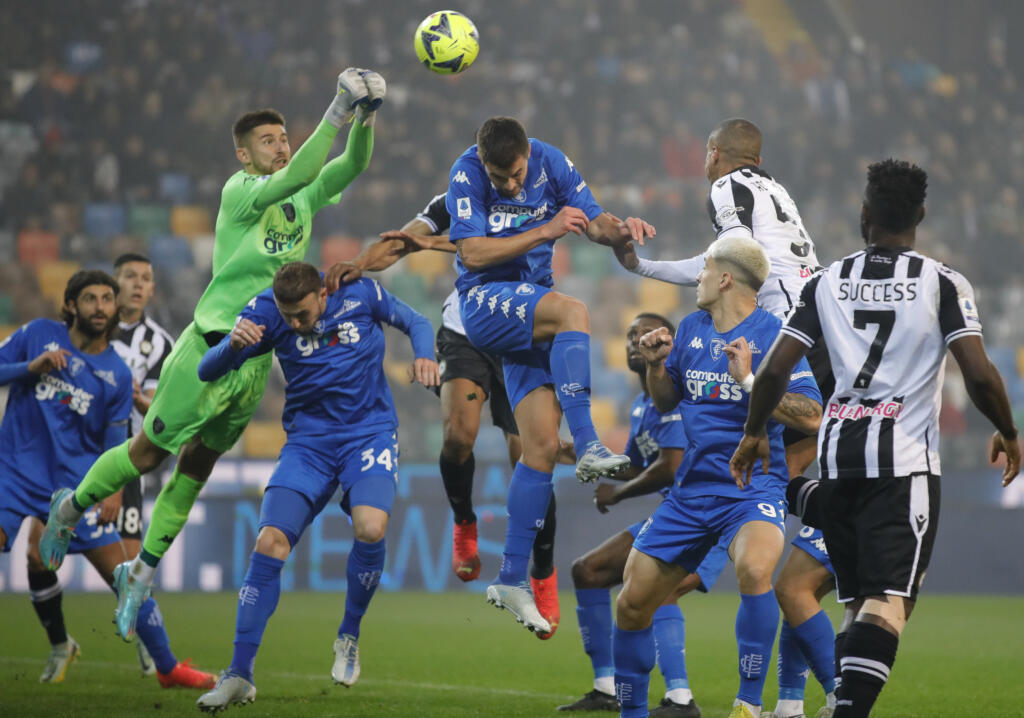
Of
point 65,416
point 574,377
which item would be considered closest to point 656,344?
point 574,377

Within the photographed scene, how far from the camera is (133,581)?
659cm

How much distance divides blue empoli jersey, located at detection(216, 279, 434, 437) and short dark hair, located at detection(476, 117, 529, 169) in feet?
3.91

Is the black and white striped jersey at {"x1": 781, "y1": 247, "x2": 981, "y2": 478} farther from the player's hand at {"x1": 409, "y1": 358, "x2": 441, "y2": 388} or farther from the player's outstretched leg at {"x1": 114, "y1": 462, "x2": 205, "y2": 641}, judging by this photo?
the player's outstretched leg at {"x1": 114, "y1": 462, "x2": 205, "y2": 641}

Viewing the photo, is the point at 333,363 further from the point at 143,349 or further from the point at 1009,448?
the point at 1009,448

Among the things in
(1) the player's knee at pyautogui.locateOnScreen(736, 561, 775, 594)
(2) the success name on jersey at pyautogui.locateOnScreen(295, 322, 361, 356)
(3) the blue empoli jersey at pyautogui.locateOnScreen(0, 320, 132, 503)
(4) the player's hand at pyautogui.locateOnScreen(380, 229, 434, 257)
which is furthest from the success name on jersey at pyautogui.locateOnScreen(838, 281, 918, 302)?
(3) the blue empoli jersey at pyautogui.locateOnScreen(0, 320, 132, 503)

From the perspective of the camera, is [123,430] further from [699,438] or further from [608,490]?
[699,438]

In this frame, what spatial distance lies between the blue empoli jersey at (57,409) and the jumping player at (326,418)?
1.58 meters

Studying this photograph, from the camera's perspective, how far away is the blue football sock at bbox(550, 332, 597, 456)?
18.0 ft

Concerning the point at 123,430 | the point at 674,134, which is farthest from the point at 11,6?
the point at 123,430

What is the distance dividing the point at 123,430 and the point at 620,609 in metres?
3.86

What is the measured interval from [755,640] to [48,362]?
14.5 feet

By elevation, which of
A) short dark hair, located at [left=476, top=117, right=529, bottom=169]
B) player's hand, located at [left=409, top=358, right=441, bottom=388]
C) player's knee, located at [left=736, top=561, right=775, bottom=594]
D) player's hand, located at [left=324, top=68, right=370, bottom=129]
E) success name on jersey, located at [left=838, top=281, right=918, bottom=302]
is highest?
player's hand, located at [left=324, top=68, right=370, bottom=129]

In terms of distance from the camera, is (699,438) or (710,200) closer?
(699,438)

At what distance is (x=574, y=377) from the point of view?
5.53 meters
